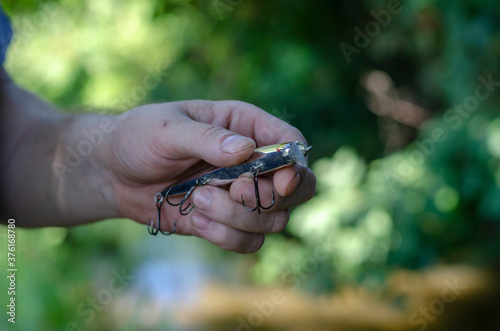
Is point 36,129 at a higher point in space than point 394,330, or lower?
higher

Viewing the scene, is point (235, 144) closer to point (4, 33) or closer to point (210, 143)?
point (210, 143)

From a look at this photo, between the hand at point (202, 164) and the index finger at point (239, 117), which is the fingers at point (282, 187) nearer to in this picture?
the hand at point (202, 164)

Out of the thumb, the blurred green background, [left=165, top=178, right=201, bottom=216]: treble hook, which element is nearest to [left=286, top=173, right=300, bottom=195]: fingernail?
the thumb

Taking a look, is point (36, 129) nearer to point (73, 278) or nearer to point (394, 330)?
point (73, 278)

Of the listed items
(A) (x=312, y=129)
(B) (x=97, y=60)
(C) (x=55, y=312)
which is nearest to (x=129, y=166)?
(C) (x=55, y=312)

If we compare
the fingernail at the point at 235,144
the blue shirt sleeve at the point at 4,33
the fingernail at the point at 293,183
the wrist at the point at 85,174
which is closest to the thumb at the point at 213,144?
the fingernail at the point at 235,144
